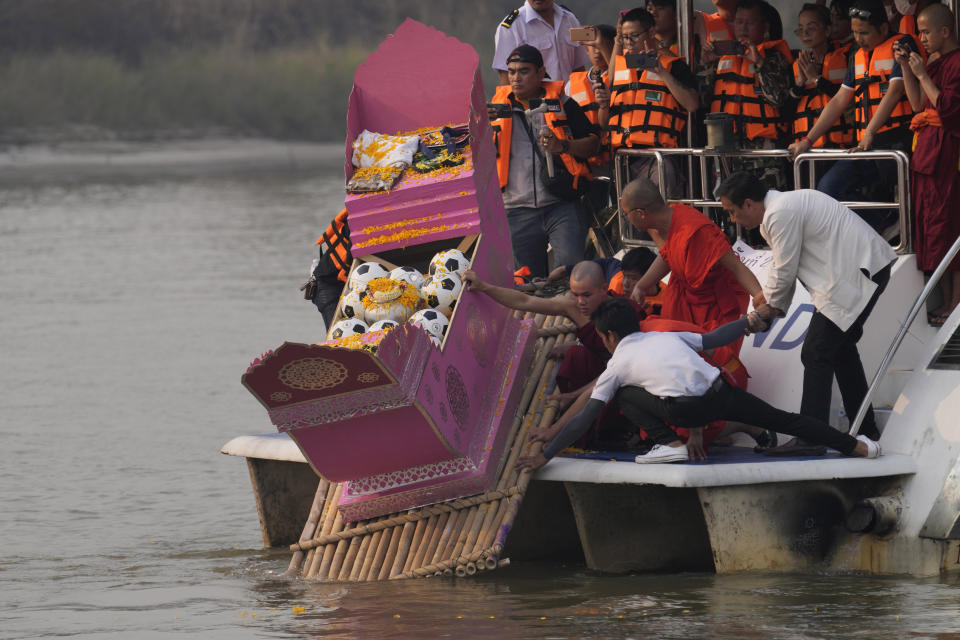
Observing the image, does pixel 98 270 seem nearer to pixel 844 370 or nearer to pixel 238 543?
pixel 238 543

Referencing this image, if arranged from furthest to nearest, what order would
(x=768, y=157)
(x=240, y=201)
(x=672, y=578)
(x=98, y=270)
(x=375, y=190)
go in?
(x=240, y=201)
(x=98, y=270)
(x=768, y=157)
(x=375, y=190)
(x=672, y=578)

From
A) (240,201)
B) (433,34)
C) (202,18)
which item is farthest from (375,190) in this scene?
(202,18)

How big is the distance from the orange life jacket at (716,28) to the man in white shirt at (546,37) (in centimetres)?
117

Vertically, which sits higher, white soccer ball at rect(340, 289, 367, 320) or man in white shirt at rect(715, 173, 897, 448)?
man in white shirt at rect(715, 173, 897, 448)

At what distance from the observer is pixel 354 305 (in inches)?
330

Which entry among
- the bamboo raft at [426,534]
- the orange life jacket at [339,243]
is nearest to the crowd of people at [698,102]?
the orange life jacket at [339,243]

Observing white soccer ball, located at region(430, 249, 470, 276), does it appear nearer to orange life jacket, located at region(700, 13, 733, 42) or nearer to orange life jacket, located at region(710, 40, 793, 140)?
orange life jacket, located at region(710, 40, 793, 140)

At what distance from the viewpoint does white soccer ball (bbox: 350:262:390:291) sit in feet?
27.9

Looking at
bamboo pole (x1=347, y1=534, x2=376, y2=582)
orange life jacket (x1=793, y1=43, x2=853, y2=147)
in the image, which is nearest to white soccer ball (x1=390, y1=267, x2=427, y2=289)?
bamboo pole (x1=347, y1=534, x2=376, y2=582)

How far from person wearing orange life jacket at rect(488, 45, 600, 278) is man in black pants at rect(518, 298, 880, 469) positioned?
7.61 ft

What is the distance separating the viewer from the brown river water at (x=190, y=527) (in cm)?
694

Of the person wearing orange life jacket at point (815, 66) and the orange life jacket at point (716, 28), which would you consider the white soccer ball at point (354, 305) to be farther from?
the orange life jacket at point (716, 28)

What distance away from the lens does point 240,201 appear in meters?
33.8

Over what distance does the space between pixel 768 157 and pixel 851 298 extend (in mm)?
2028
